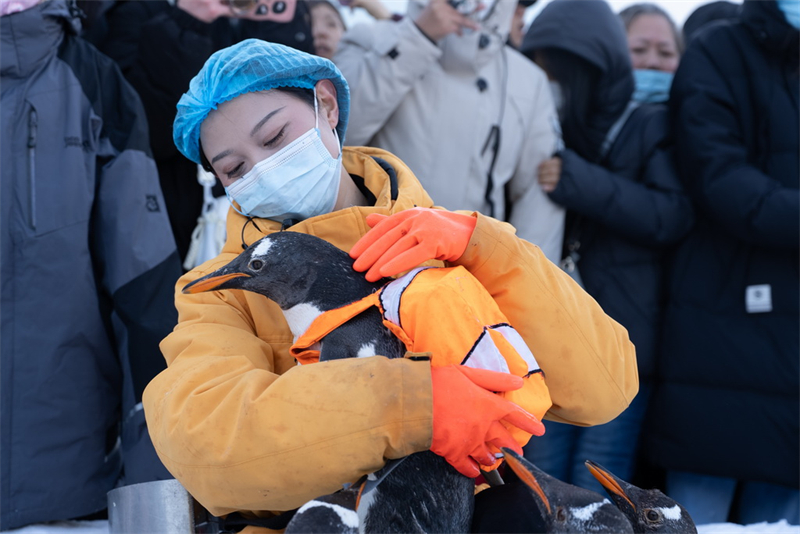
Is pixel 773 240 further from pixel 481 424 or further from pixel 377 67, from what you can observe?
pixel 481 424

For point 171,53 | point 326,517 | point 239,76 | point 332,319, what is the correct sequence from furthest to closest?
point 171,53 → point 239,76 → point 332,319 → point 326,517

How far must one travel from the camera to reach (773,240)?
2861 millimetres

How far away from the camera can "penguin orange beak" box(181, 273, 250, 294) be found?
4.86 feet

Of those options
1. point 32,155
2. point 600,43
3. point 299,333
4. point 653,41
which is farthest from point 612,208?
point 32,155

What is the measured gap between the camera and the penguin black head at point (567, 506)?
4.26ft

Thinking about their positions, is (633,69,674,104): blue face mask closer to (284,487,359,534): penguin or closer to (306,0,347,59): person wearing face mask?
(306,0,347,59): person wearing face mask

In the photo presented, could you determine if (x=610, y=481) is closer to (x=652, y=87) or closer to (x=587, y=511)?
(x=587, y=511)

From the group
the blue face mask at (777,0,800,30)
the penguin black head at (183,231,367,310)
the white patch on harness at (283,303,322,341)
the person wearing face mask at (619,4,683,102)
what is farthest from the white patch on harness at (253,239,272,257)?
the person wearing face mask at (619,4,683,102)

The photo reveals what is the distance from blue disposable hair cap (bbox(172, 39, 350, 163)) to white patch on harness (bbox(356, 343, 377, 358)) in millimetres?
668

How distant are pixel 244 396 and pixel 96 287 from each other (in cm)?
131

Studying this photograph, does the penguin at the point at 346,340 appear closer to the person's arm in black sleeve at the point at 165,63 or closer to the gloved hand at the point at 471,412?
the gloved hand at the point at 471,412

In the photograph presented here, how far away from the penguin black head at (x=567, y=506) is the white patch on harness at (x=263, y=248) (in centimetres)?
61

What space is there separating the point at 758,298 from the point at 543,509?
2009 mm

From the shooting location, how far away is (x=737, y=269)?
9.89 feet
